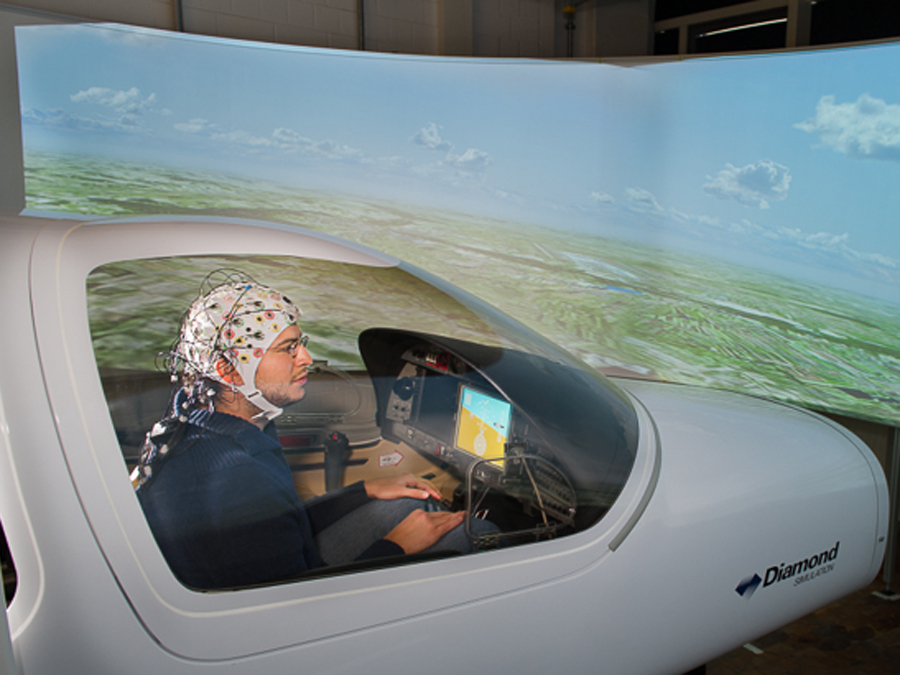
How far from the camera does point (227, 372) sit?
91cm

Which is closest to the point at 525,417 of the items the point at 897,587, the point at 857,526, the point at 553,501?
the point at 553,501

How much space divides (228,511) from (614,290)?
369 centimetres

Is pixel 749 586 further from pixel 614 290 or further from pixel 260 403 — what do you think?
pixel 614 290

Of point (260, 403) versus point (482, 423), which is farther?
point (482, 423)

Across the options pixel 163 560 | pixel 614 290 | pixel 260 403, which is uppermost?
pixel 260 403

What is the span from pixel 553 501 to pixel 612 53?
208 inches

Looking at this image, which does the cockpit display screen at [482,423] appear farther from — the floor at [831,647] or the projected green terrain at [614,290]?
the projected green terrain at [614,290]

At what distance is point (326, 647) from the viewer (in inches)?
31.1

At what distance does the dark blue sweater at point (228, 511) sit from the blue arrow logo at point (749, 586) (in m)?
0.73

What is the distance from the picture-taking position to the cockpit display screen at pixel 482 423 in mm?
1160

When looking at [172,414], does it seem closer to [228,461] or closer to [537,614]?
[228,461]

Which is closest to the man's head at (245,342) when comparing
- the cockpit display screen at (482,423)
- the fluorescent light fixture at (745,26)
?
the cockpit display screen at (482,423)

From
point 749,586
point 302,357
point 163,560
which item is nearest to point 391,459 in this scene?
point 302,357

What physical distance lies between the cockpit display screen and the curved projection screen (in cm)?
222
